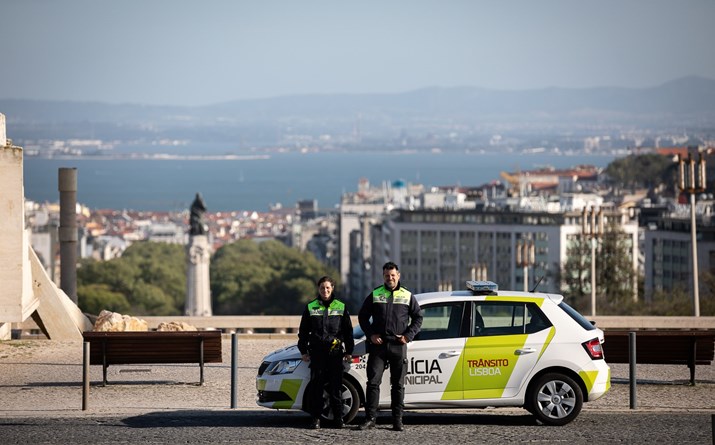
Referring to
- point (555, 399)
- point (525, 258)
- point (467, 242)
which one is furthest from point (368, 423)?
point (467, 242)

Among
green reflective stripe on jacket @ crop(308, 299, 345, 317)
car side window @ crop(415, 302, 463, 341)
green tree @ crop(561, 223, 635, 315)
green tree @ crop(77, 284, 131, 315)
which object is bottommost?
green tree @ crop(77, 284, 131, 315)

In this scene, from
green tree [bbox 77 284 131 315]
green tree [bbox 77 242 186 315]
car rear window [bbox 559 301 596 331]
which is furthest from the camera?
green tree [bbox 77 242 186 315]

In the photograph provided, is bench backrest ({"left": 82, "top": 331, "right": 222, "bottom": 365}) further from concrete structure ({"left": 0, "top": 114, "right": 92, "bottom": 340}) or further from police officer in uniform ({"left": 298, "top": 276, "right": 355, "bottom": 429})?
concrete structure ({"left": 0, "top": 114, "right": 92, "bottom": 340})

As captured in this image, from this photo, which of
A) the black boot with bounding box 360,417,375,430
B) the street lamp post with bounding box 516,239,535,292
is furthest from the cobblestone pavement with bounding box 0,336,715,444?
the street lamp post with bounding box 516,239,535,292

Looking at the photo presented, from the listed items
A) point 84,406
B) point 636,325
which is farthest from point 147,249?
point 84,406

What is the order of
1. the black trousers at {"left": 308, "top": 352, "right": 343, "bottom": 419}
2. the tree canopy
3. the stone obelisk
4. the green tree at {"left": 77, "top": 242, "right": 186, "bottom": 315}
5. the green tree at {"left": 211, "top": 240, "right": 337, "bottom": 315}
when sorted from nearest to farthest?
the black trousers at {"left": 308, "top": 352, "right": 343, "bottom": 419}
the stone obelisk
the green tree at {"left": 77, "top": 242, "right": 186, "bottom": 315}
the tree canopy
the green tree at {"left": 211, "top": 240, "right": 337, "bottom": 315}

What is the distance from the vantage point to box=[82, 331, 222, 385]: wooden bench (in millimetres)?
21469

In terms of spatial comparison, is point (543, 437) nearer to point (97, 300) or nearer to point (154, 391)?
point (154, 391)

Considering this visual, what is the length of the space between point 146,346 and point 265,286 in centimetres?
10997

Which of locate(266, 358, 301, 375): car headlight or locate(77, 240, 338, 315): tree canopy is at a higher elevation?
locate(266, 358, 301, 375): car headlight

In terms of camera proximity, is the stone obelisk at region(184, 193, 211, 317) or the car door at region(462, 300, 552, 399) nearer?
the car door at region(462, 300, 552, 399)

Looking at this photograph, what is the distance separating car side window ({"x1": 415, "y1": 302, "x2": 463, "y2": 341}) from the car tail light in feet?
4.06

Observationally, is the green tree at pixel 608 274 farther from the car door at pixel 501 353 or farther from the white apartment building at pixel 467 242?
the car door at pixel 501 353

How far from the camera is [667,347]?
21484mm
